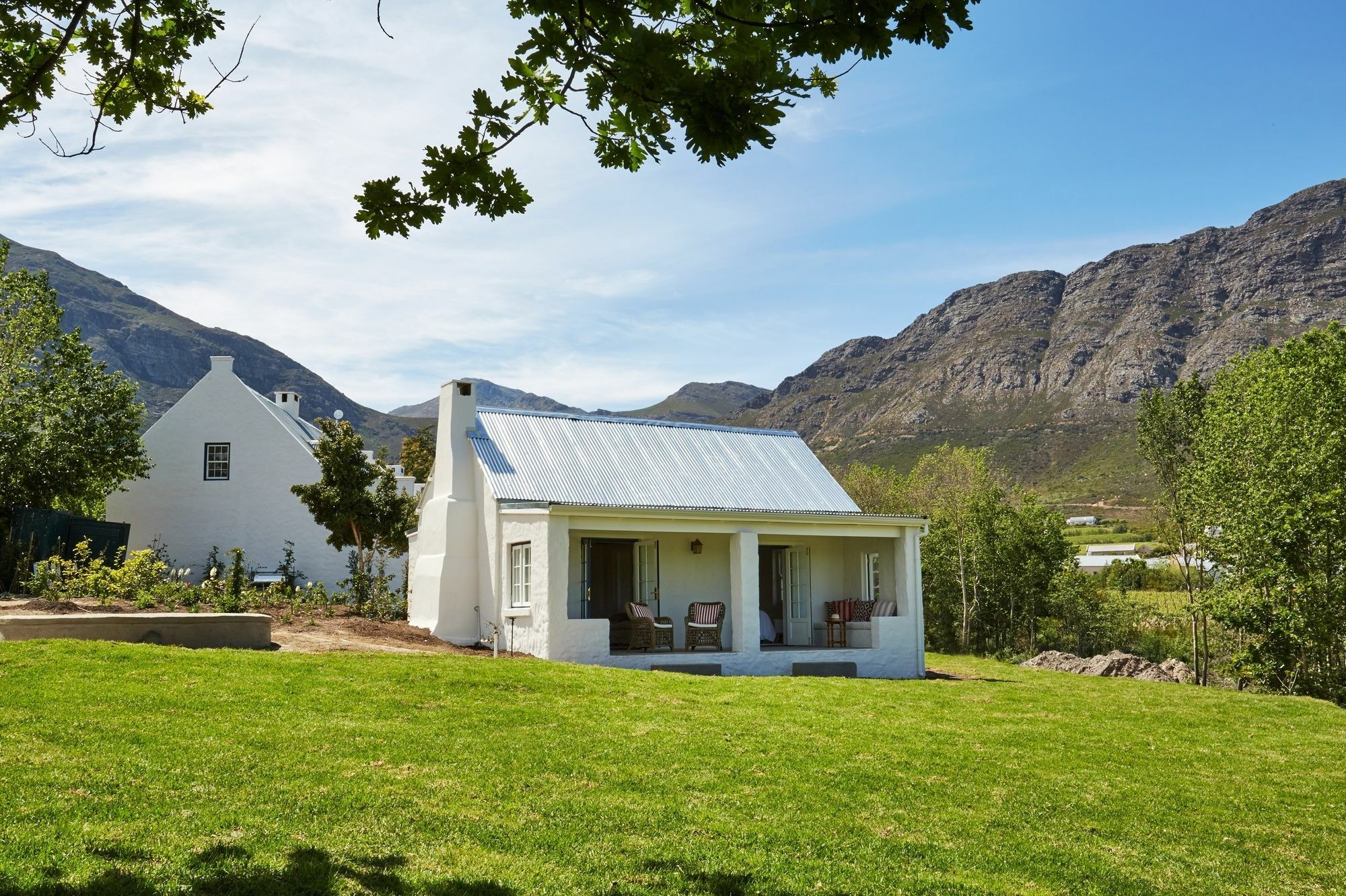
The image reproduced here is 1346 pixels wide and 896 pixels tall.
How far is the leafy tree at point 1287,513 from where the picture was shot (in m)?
17.6

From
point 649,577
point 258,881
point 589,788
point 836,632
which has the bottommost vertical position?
point 836,632

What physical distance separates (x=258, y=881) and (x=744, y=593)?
42.1 ft

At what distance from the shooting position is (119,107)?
234 inches

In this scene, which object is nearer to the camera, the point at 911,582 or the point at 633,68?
the point at 633,68

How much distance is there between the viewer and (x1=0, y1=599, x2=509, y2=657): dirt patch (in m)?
14.5

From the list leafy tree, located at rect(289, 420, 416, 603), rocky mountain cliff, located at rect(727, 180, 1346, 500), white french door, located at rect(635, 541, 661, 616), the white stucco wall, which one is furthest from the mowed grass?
rocky mountain cliff, located at rect(727, 180, 1346, 500)

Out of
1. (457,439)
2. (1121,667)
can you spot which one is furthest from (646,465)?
(1121,667)

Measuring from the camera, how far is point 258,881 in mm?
5188

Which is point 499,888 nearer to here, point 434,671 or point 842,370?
point 434,671

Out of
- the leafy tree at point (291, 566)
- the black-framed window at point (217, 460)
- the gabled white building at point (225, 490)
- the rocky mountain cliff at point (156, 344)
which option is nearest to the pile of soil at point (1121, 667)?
the leafy tree at point (291, 566)

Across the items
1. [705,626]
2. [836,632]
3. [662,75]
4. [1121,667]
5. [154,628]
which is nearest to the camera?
[662,75]

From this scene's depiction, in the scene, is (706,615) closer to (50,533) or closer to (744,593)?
(744,593)

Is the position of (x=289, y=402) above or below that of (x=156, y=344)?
below

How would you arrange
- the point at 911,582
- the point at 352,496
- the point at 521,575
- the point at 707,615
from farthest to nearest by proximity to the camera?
the point at 352,496, the point at 911,582, the point at 707,615, the point at 521,575
